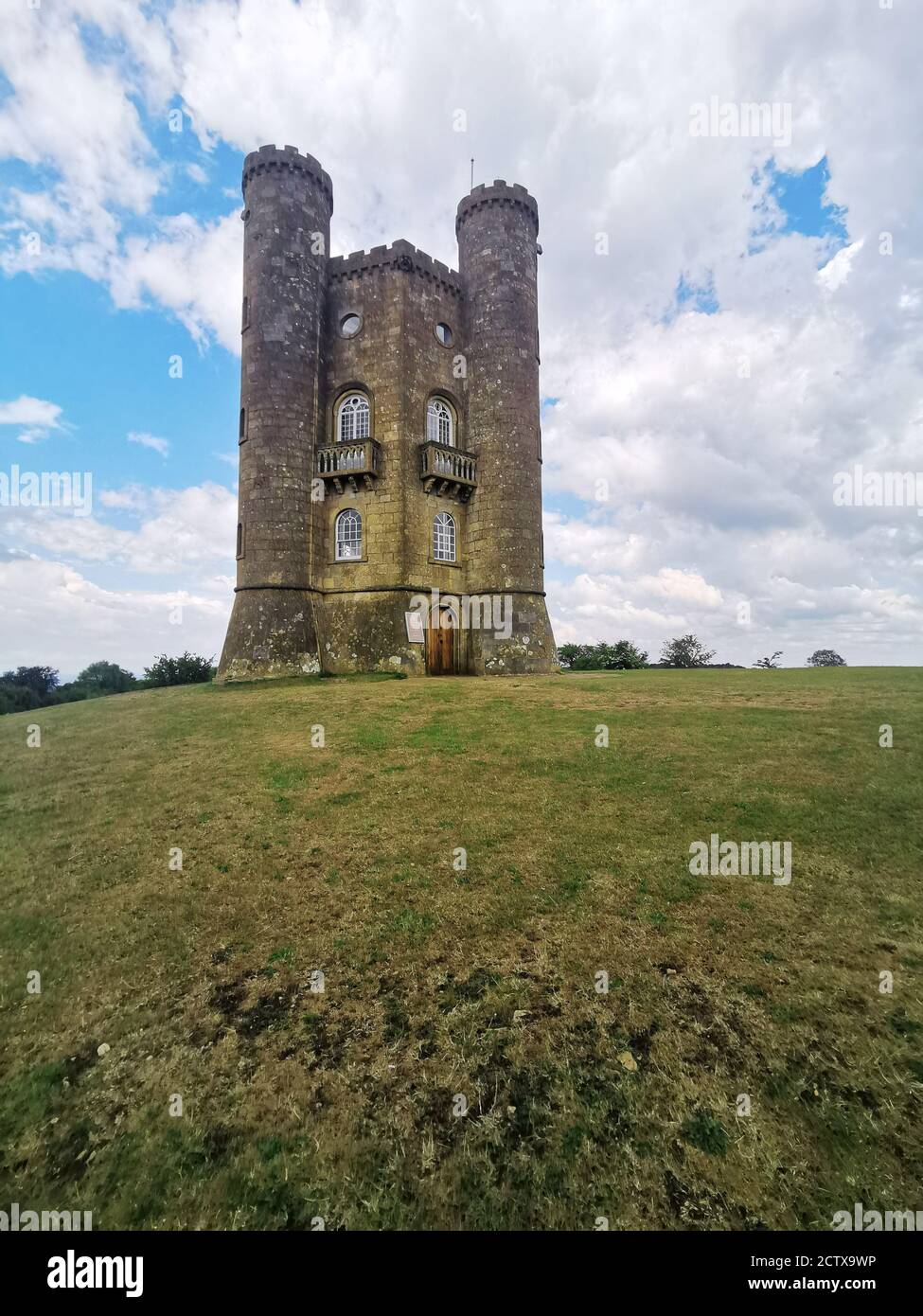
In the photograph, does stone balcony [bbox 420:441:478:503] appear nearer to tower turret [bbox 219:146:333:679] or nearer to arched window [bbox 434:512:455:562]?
arched window [bbox 434:512:455:562]

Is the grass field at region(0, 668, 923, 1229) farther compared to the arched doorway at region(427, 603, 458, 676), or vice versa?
the arched doorway at region(427, 603, 458, 676)

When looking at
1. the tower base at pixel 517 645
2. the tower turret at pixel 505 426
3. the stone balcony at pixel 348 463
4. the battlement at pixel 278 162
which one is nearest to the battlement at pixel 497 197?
the tower turret at pixel 505 426

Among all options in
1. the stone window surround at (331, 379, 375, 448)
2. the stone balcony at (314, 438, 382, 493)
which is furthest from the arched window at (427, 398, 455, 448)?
the stone balcony at (314, 438, 382, 493)

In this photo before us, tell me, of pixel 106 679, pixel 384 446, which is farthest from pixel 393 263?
pixel 106 679

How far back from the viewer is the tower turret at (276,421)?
21.3m

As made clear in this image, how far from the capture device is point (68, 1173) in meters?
3.46

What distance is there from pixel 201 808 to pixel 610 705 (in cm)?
995

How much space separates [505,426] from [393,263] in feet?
26.9

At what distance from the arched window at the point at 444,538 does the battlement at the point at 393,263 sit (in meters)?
10.5

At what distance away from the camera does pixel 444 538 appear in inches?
949

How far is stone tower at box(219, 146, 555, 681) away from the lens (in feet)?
70.8

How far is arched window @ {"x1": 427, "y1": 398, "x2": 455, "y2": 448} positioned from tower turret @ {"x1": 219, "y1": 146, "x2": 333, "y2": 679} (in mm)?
4869

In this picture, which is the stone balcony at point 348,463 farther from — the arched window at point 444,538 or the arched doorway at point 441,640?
the arched doorway at point 441,640
